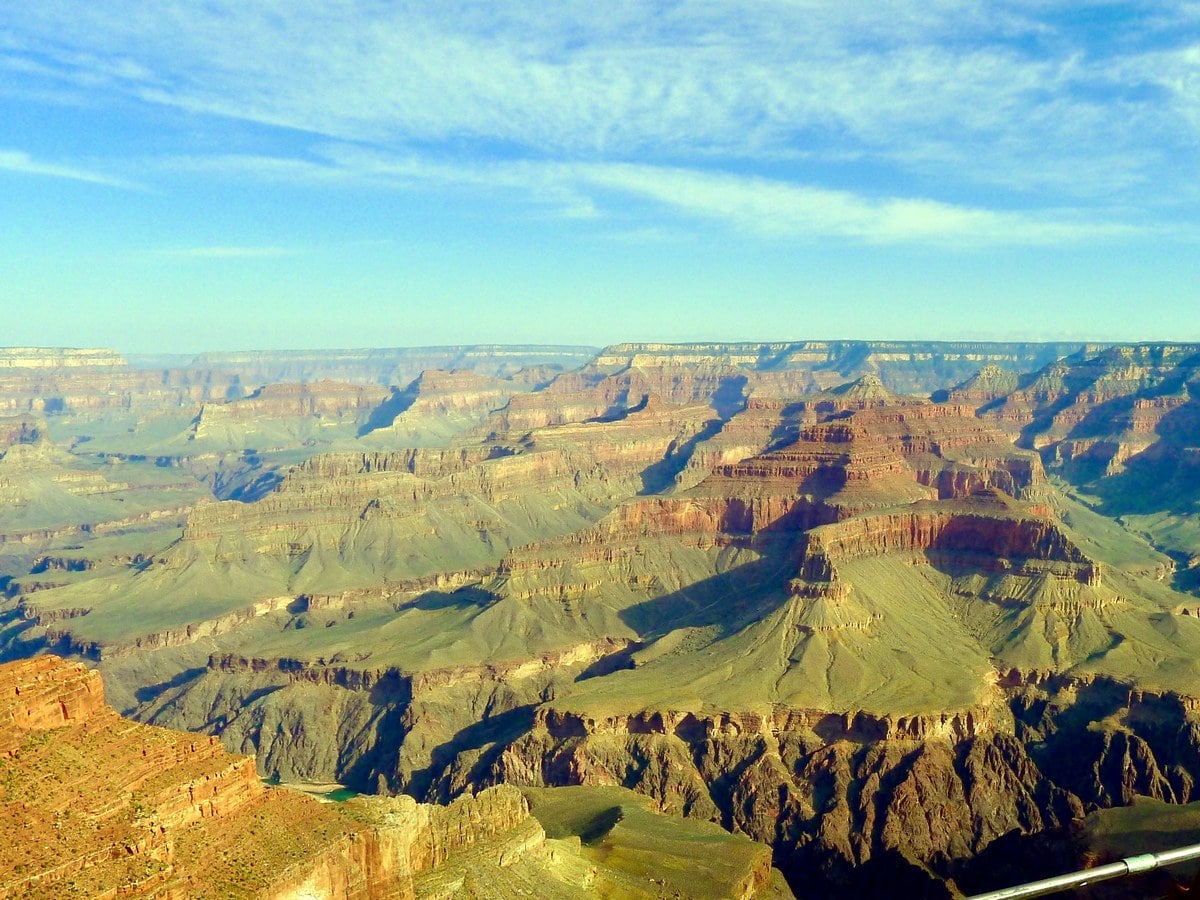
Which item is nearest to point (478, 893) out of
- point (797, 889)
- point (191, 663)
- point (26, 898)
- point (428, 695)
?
point (26, 898)

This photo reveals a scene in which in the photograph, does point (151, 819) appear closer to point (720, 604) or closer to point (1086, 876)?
point (1086, 876)

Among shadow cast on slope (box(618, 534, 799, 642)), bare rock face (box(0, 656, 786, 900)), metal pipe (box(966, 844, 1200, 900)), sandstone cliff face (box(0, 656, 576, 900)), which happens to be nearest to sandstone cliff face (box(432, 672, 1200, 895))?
shadow cast on slope (box(618, 534, 799, 642))

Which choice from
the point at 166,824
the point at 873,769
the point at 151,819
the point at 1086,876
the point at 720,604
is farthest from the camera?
the point at 720,604

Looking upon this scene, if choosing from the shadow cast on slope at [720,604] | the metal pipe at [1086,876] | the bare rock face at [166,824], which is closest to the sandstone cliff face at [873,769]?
the shadow cast on slope at [720,604]

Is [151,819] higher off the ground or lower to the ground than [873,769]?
higher

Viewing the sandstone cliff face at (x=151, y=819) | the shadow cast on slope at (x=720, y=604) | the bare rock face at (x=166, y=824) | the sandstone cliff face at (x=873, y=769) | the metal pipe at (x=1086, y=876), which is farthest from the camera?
the shadow cast on slope at (x=720, y=604)

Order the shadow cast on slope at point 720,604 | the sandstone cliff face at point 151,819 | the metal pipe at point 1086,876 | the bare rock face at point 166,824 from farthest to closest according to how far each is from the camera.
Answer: the shadow cast on slope at point 720,604 → the bare rock face at point 166,824 → the sandstone cliff face at point 151,819 → the metal pipe at point 1086,876

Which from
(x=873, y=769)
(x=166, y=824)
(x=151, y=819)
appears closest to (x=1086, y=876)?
(x=151, y=819)

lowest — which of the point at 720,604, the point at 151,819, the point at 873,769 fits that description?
the point at 873,769

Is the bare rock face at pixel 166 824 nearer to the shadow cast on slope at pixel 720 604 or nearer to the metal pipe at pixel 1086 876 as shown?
the metal pipe at pixel 1086 876

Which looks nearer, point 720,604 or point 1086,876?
point 1086,876

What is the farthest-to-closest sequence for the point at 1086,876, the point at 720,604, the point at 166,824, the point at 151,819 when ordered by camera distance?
1. the point at 720,604
2. the point at 166,824
3. the point at 151,819
4. the point at 1086,876
